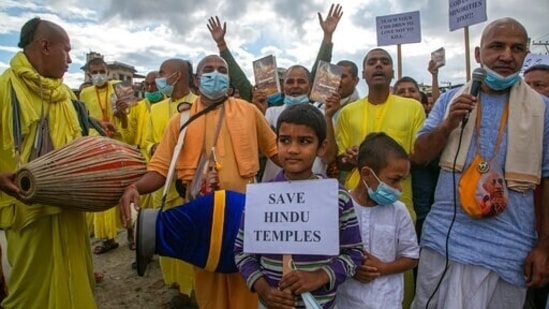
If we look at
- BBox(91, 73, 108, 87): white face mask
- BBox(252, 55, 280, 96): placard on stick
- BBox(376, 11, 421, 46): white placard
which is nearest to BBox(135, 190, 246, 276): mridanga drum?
BBox(252, 55, 280, 96): placard on stick

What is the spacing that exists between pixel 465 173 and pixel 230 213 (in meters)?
1.26

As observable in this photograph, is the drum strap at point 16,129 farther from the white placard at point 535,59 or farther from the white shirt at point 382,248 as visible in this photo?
the white placard at point 535,59

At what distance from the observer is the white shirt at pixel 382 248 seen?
6.85 ft

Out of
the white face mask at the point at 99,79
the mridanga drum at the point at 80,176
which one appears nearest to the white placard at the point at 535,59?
the mridanga drum at the point at 80,176

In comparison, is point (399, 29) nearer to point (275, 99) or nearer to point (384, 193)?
point (275, 99)

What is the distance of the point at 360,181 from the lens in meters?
2.26

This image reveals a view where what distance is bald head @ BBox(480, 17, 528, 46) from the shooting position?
7.43 ft

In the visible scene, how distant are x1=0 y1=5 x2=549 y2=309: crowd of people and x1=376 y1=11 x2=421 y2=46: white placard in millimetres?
2031

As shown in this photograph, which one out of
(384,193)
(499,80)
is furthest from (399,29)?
(384,193)

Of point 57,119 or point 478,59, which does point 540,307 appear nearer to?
point 478,59

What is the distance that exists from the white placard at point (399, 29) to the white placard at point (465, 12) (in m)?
0.62

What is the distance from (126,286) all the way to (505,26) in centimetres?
425

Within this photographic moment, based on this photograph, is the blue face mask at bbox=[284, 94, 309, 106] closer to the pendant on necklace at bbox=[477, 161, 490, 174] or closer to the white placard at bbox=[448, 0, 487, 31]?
the white placard at bbox=[448, 0, 487, 31]

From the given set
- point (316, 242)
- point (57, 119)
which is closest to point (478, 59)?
point (316, 242)
